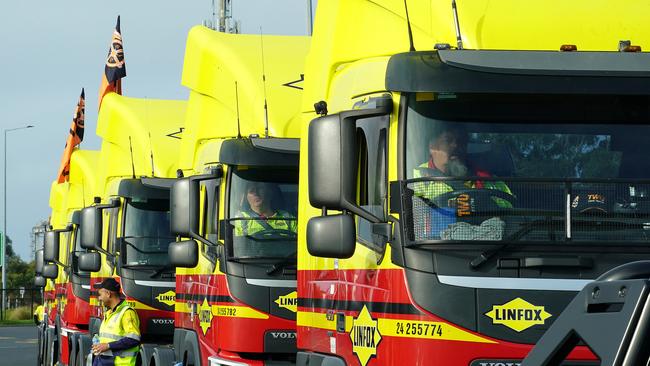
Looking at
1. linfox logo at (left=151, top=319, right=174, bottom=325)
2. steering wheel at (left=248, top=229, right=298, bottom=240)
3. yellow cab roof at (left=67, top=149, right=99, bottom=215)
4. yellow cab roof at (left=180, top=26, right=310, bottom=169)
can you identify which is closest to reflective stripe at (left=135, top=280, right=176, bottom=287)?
linfox logo at (left=151, top=319, right=174, bottom=325)

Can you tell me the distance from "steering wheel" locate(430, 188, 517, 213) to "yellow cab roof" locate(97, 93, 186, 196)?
31.9 ft

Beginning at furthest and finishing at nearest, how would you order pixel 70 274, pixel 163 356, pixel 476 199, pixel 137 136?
pixel 70 274 → pixel 137 136 → pixel 163 356 → pixel 476 199

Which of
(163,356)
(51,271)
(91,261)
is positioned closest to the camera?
(163,356)

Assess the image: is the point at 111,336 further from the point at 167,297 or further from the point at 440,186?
the point at 440,186

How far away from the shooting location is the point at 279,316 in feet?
35.1

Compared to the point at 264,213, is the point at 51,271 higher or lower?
lower

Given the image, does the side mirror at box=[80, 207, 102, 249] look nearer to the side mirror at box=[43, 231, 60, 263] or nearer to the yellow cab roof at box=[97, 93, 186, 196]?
the yellow cab roof at box=[97, 93, 186, 196]

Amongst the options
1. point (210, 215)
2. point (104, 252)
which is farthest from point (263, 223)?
point (104, 252)

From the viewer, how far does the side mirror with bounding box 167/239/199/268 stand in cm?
1167

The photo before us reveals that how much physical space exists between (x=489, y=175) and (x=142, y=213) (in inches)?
389

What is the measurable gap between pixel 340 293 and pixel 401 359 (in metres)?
1.40

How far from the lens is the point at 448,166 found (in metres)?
6.47

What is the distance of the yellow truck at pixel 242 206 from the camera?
1077 centimetres

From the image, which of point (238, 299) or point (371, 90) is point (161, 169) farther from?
point (371, 90)
